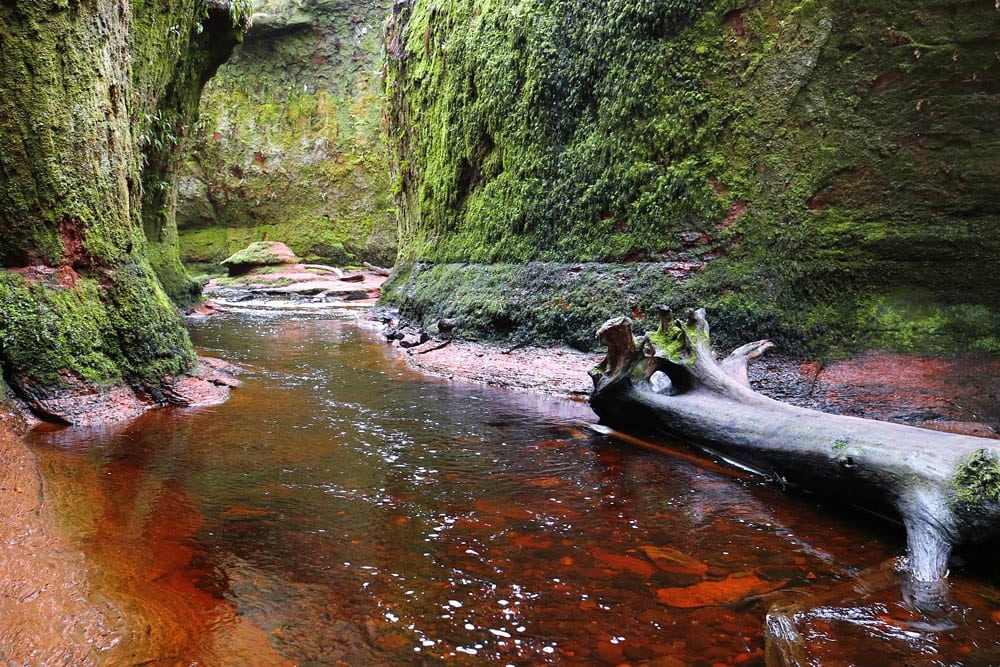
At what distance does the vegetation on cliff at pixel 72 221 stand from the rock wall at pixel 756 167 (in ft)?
13.1

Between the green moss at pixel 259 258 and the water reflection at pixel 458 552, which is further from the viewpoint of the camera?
the green moss at pixel 259 258

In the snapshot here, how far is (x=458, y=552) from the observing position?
222 centimetres

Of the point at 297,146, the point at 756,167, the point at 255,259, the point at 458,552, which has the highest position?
the point at 297,146

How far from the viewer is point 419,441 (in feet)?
12.1

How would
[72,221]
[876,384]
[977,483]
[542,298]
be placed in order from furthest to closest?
[542,298] → [876,384] → [72,221] → [977,483]

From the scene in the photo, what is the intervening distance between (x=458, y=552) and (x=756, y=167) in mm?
4928

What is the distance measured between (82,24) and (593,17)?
516cm

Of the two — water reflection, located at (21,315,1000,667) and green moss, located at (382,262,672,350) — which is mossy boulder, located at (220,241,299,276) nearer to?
green moss, located at (382,262,672,350)

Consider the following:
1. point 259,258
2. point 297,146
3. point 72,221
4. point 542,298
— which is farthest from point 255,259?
point 72,221

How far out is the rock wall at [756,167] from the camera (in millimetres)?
4684

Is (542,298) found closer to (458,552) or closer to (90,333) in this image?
(90,333)

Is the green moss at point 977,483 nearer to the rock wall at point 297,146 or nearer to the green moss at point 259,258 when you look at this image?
the green moss at point 259,258

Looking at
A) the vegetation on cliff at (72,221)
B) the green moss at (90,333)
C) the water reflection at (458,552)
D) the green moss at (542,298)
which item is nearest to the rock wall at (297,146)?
the green moss at (542,298)

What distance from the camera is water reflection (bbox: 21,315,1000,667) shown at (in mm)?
1673
